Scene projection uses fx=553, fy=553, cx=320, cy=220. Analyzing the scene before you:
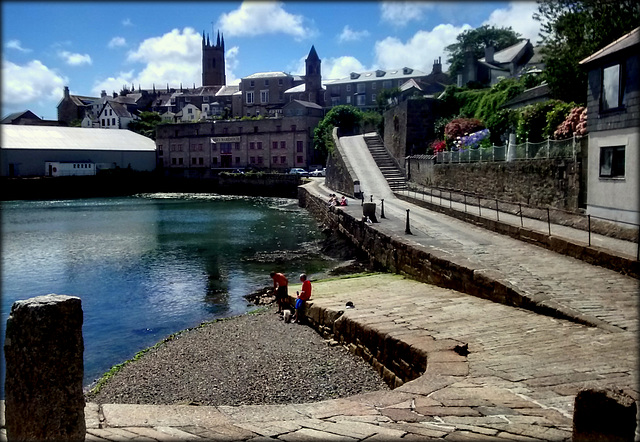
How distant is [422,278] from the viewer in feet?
48.3

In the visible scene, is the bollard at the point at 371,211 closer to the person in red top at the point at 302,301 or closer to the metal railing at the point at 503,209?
the metal railing at the point at 503,209

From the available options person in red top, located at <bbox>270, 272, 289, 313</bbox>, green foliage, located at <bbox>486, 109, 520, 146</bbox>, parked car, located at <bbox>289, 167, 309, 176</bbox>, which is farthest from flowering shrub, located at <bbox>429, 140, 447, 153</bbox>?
parked car, located at <bbox>289, 167, 309, 176</bbox>

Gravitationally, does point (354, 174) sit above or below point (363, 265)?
above

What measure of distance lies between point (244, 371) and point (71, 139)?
248ft

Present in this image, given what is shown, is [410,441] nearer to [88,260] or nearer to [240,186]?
[88,260]

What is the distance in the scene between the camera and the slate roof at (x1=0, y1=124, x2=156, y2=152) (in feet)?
235

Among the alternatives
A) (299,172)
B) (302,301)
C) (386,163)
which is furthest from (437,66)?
(302,301)

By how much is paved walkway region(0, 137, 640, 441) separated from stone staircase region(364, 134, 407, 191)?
24873 millimetres

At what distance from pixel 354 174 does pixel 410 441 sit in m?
34.3

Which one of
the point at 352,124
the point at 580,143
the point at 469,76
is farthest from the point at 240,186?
the point at 580,143

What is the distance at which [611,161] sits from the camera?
1555 centimetres

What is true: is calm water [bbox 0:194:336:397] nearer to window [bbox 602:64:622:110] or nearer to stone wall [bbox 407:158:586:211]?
stone wall [bbox 407:158:586:211]

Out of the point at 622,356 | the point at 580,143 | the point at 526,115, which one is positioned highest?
the point at 526,115

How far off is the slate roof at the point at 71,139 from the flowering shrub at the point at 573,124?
2538 inches
